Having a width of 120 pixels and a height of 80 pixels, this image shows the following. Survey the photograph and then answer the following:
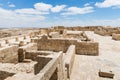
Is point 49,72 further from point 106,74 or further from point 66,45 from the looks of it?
point 66,45

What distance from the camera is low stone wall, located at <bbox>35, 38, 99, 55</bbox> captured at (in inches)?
400

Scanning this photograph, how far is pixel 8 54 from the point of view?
28.1 ft

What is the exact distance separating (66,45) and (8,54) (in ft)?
15.6

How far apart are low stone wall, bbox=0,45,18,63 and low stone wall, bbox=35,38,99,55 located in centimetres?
311

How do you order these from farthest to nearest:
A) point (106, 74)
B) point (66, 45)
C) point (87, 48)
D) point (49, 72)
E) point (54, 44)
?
point (54, 44) < point (66, 45) < point (87, 48) < point (106, 74) < point (49, 72)

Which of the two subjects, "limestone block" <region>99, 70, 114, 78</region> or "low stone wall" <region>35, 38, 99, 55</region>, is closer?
"limestone block" <region>99, 70, 114, 78</region>

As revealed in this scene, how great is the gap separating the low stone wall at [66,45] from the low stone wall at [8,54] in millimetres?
3113

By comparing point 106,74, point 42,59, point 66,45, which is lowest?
point 106,74

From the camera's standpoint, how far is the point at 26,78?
4953 mm

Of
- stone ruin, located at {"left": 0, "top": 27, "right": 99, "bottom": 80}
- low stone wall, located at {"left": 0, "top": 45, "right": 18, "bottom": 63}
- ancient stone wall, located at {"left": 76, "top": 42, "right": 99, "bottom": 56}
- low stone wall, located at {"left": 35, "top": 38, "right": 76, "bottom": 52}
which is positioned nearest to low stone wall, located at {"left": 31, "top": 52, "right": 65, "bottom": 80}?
stone ruin, located at {"left": 0, "top": 27, "right": 99, "bottom": 80}

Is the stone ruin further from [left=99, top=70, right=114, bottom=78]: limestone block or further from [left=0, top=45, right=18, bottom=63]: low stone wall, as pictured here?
[left=99, top=70, right=114, bottom=78]: limestone block

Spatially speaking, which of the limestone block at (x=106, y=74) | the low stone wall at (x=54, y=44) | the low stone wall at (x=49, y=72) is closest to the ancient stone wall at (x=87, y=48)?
the low stone wall at (x=54, y=44)

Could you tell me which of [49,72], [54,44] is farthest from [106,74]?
[54,44]

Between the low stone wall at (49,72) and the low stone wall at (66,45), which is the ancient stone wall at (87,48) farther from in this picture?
the low stone wall at (49,72)
